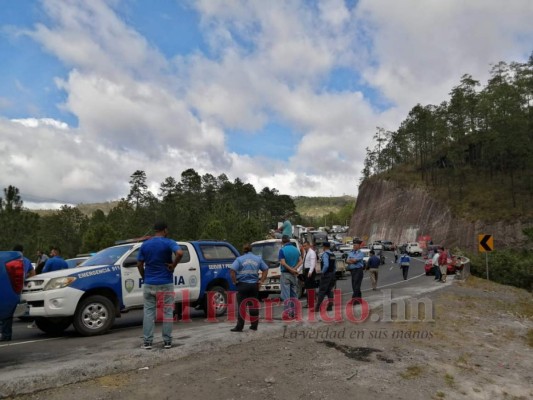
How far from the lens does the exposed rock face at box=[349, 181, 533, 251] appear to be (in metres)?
57.9

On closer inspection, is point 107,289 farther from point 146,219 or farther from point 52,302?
point 146,219

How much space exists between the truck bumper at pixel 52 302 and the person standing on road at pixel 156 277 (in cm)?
225

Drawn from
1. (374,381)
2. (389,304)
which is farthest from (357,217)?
(374,381)

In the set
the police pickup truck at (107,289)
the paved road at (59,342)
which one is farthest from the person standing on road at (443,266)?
the paved road at (59,342)

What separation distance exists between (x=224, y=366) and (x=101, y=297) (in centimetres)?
368

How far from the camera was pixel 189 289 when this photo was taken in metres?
10.9

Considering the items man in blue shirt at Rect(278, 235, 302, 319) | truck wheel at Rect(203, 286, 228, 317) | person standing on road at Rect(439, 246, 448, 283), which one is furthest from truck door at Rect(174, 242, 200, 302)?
person standing on road at Rect(439, 246, 448, 283)

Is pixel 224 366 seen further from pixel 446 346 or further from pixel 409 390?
pixel 446 346

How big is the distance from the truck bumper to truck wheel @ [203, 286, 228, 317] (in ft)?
Result: 11.1

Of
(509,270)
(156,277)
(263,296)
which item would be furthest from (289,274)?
(509,270)

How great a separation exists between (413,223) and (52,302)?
7134 cm

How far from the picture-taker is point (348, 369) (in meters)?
7.04

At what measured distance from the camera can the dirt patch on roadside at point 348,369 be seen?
591 cm

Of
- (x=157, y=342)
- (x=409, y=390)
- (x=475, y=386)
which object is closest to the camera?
(x=409, y=390)
